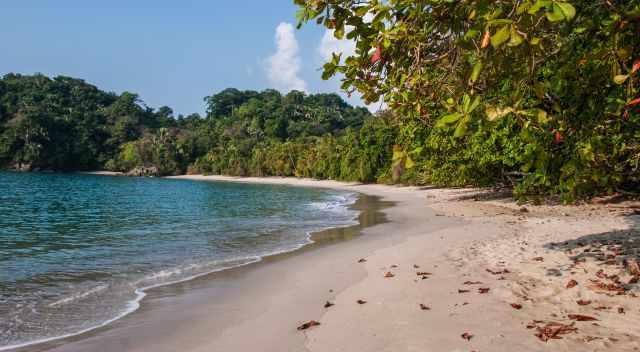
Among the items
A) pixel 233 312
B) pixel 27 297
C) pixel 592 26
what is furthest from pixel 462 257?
pixel 27 297

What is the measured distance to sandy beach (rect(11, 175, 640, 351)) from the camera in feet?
→ 15.9

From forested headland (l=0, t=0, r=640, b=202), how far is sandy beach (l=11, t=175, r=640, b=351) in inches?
53.1

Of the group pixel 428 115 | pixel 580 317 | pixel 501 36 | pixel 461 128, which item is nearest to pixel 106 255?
pixel 428 115

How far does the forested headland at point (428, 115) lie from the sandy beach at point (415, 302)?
1348 millimetres

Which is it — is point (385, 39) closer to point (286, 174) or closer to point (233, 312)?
point (233, 312)

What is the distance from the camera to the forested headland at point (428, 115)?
337cm

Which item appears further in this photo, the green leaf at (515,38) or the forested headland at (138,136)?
the forested headland at (138,136)

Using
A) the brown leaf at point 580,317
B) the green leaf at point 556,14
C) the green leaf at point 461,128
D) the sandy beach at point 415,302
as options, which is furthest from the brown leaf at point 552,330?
the green leaf at point 556,14

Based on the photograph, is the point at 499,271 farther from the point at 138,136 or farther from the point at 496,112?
the point at 138,136

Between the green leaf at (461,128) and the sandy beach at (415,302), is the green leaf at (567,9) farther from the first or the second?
the sandy beach at (415,302)

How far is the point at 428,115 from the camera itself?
486 cm

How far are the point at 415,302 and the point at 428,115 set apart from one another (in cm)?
264

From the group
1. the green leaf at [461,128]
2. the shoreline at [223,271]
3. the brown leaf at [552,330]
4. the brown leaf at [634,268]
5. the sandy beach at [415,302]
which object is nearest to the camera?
the green leaf at [461,128]

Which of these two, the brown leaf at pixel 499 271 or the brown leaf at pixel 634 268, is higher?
the brown leaf at pixel 634 268
